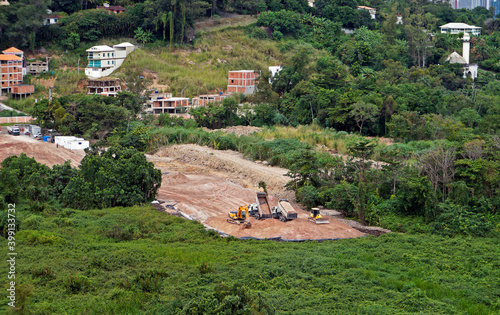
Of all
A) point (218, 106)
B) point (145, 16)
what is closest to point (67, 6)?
point (145, 16)

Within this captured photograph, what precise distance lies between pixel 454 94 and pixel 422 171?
27.1 meters

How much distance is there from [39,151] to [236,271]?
79.7 feet

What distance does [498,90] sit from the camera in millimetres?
51375

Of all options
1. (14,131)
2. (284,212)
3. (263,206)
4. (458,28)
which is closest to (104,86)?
(14,131)

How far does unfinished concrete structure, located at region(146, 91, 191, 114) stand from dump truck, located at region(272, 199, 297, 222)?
27.8 meters

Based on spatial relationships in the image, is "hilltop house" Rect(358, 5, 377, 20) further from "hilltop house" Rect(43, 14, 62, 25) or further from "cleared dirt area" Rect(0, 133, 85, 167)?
"cleared dirt area" Rect(0, 133, 85, 167)

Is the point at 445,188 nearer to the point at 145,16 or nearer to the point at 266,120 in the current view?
the point at 266,120

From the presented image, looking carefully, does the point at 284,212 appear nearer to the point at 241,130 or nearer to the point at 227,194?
the point at 227,194

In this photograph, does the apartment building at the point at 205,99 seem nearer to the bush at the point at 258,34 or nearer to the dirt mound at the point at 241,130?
the dirt mound at the point at 241,130

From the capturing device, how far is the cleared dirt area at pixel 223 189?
22.0 metres

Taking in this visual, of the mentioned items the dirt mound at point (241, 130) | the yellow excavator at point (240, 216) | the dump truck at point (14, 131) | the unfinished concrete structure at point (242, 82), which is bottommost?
the yellow excavator at point (240, 216)

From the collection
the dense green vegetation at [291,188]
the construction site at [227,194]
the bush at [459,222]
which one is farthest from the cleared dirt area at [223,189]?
the bush at [459,222]

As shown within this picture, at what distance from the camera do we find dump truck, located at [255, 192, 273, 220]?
23.2 meters

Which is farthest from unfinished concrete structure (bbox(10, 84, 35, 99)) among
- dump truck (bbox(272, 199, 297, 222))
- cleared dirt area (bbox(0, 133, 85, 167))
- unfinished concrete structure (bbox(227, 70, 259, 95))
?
dump truck (bbox(272, 199, 297, 222))
